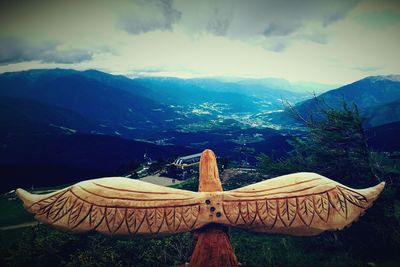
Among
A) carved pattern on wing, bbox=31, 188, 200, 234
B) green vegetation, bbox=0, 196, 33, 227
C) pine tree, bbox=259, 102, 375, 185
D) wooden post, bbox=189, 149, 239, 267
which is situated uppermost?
pine tree, bbox=259, 102, 375, 185

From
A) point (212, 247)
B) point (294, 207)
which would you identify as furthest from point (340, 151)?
point (212, 247)

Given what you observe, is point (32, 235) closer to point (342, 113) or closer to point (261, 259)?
point (261, 259)

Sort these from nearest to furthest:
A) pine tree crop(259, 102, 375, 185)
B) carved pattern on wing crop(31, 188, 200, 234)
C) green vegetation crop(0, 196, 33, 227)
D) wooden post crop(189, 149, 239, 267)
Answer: carved pattern on wing crop(31, 188, 200, 234)
wooden post crop(189, 149, 239, 267)
pine tree crop(259, 102, 375, 185)
green vegetation crop(0, 196, 33, 227)

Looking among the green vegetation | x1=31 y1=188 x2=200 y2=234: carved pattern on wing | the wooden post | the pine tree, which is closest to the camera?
x1=31 y1=188 x2=200 y2=234: carved pattern on wing

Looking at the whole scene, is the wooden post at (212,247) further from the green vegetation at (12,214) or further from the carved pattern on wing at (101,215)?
the green vegetation at (12,214)

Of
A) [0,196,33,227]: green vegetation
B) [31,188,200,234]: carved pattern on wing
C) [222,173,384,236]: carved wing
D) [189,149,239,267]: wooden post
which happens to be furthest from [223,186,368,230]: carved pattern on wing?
[0,196,33,227]: green vegetation

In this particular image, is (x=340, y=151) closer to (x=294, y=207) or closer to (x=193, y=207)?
(x=294, y=207)

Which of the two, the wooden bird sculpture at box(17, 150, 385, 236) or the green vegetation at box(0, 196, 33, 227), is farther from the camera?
the green vegetation at box(0, 196, 33, 227)

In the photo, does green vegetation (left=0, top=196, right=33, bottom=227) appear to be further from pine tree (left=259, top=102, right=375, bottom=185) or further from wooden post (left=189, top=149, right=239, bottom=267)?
wooden post (left=189, top=149, right=239, bottom=267)
